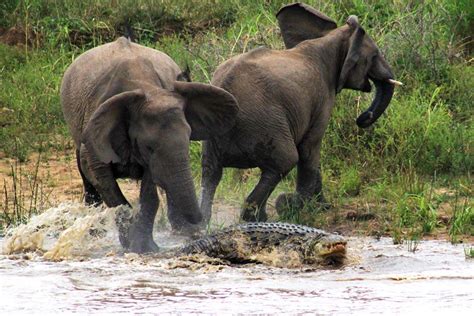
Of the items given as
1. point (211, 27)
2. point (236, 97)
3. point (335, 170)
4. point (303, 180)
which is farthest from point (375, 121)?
point (211, 27)

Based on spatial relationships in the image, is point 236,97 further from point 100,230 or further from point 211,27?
point 211,27

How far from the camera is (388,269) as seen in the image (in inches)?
365

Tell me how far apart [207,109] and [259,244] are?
1010 mm

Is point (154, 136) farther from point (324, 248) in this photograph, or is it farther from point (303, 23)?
point (303, 23)

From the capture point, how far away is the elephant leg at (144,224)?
9.59 meters

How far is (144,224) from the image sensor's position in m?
9.64

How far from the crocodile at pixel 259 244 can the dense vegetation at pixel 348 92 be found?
1.12m

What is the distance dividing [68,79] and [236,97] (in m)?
1.18

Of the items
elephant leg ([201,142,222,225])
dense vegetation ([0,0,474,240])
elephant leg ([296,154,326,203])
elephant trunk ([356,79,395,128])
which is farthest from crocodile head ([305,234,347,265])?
elephant trunk ([356,79,395,128])

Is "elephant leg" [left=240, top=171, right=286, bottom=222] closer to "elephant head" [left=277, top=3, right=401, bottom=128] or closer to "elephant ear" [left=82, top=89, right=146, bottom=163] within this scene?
"elephant head" [left=277, top=3, right=401, bottom=128]

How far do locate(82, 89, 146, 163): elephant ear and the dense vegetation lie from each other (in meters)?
1.87

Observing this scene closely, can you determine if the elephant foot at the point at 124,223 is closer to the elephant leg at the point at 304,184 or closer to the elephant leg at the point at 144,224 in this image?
the elephant leg at the point at 144,224

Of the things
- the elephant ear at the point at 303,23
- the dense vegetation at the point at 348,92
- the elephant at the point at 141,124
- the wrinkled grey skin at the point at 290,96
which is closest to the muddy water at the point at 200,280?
the elephant at the point at 141,124

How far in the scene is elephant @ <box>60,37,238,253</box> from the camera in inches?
359
